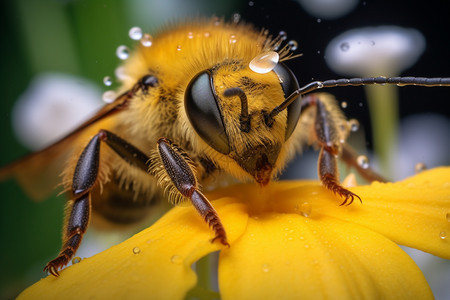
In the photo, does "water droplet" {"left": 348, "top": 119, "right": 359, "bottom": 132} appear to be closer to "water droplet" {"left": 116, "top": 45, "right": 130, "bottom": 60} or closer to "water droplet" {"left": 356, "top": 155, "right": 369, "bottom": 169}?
"water droplet" {"left": 356, "top": 155, "right": 369, "bottom": 169}

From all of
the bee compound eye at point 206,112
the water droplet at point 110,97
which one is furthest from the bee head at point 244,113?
the water droplet at point 110,97

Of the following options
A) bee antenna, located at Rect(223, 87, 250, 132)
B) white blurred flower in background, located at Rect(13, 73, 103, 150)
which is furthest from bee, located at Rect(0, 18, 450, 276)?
white blurred flower in background, located at Rect(13, 73, 103, 150)

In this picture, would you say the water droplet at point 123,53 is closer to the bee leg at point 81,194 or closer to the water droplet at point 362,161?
the bee leg at point 81,194

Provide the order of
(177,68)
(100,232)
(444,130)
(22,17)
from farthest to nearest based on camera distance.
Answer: (22,17)
(444,130)
(100,232)
(177,68)

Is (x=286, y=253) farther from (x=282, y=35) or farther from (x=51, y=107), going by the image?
(x=51, y=107)

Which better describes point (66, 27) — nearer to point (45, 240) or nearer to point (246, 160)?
point (45, 240)

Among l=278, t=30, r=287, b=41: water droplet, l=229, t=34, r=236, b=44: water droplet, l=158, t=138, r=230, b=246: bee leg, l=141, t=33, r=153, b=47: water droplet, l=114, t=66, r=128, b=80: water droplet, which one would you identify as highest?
l=229, t=34, r=236, b=44: water droplet

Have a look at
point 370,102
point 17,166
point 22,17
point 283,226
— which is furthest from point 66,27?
point 283,226

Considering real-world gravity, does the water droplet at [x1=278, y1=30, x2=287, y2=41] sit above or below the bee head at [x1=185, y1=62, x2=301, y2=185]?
above
